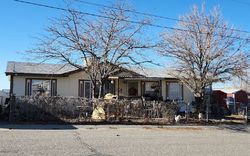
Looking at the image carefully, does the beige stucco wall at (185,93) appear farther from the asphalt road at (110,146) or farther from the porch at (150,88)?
the asphalt road at (110,146)

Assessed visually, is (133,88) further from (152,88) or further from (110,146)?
(110,146)

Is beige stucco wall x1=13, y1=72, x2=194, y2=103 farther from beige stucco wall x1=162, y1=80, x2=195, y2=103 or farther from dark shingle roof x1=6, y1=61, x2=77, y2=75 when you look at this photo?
dark shingle roof x1=6, y1=61, x2=77, y2=75

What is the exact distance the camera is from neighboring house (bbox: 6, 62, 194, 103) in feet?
A: 92.2

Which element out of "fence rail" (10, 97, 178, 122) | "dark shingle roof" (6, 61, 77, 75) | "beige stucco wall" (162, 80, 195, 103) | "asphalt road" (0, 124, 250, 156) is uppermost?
"dark shingle roof" (6, 61, 77, 75)

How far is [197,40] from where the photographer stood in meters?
25.3

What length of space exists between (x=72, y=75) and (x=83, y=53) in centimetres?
571

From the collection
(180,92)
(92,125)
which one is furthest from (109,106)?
(180,92)

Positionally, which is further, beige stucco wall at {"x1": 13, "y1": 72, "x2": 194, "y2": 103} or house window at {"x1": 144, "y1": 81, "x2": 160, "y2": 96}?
house window at {"x1": 144, "y1": 81, "x2": 160, "y2": 96}

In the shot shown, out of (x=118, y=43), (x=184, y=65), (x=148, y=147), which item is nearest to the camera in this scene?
(x=148, y=147)

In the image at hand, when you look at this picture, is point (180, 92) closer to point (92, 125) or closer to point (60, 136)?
point (92, 125)

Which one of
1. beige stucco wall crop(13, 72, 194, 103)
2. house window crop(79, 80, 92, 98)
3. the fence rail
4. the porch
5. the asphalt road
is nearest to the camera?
the asphalt road

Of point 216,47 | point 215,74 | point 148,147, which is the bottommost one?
point 148,147

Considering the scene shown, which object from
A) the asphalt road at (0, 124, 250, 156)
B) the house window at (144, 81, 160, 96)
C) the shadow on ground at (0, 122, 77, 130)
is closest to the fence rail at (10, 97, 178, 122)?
the shadow on ground at (0, 122, 77, 130)

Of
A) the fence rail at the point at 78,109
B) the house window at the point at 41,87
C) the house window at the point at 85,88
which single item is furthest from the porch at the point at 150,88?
the fence rail at the point at 78,109
